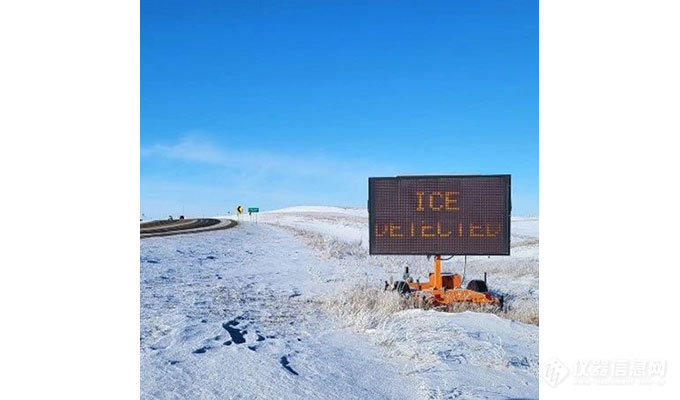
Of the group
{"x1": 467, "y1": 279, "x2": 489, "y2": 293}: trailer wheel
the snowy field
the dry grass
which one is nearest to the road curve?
the snowy field

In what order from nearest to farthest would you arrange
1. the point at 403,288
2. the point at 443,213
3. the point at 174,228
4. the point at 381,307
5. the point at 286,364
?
1. the point at 286,364
2. the point at 381,307
3. the point at 443,213
4. the point at 403,288
5. the point at 174,228

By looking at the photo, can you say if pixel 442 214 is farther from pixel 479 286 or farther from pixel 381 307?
pixel 479 286

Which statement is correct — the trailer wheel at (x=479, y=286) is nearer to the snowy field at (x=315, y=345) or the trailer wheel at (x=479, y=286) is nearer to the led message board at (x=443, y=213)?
the snowy field at (x=315, y=345)

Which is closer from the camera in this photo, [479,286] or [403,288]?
[403,288]

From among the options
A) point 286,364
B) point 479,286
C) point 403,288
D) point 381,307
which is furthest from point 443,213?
point 286,364

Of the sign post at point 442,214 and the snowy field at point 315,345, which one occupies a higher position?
the sign post at point 442,214

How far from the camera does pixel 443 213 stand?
6.99m

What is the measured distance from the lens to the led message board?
6.95 m

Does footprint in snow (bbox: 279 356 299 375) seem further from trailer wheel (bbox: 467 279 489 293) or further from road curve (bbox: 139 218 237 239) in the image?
road curve (bbox: 139 218 237 239)

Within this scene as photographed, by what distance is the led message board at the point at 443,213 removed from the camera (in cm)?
695

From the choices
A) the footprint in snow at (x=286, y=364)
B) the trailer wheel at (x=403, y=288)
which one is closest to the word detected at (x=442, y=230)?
the trailer wheel at (x=403, y=288)

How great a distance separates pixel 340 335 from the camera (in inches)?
208

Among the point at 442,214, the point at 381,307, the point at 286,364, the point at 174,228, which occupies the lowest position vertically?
the point at 174,228

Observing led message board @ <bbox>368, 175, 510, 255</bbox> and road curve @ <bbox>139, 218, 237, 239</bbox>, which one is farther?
road curve @ <bbox>139, 218, 237, 239</bbox>
